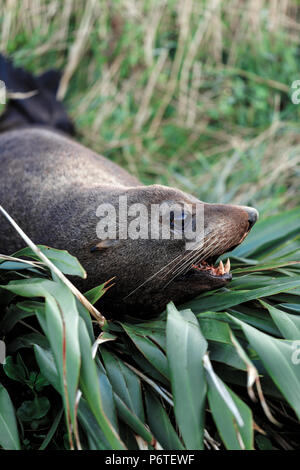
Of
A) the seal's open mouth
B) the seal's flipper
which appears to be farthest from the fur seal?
the seal's flipper

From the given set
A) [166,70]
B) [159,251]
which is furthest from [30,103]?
[159,251]

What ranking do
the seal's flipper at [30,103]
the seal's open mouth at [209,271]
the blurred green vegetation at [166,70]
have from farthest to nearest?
the blurred green vegetation at [166,70]
the seal's flipper at [30,103]
the seal's open mouth at [209,271]

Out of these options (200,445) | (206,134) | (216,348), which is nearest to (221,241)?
(216,348)

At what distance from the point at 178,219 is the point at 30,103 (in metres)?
2.70

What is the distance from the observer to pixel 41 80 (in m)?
4.86

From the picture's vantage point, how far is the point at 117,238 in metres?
2.43

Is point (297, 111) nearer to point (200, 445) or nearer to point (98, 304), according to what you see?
point (98, 304)

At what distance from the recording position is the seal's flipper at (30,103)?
4555 mm

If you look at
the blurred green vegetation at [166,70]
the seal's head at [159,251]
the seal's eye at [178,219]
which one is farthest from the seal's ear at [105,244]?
the blurred green vegetation at [166,70]

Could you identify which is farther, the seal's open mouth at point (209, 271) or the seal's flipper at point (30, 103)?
the seal's flipper at point (30, 103)

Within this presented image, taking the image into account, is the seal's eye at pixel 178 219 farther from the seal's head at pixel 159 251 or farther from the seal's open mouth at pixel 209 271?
the seal's open mouth at pixel 209 271

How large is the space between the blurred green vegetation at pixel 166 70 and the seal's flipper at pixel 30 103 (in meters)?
0.25

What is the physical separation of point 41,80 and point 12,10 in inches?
37.3

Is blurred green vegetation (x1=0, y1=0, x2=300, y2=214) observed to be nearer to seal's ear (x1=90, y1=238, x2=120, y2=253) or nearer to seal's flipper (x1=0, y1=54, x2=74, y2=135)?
seal's flipper (x1=0, y1=54, x2=74, y2=135)
